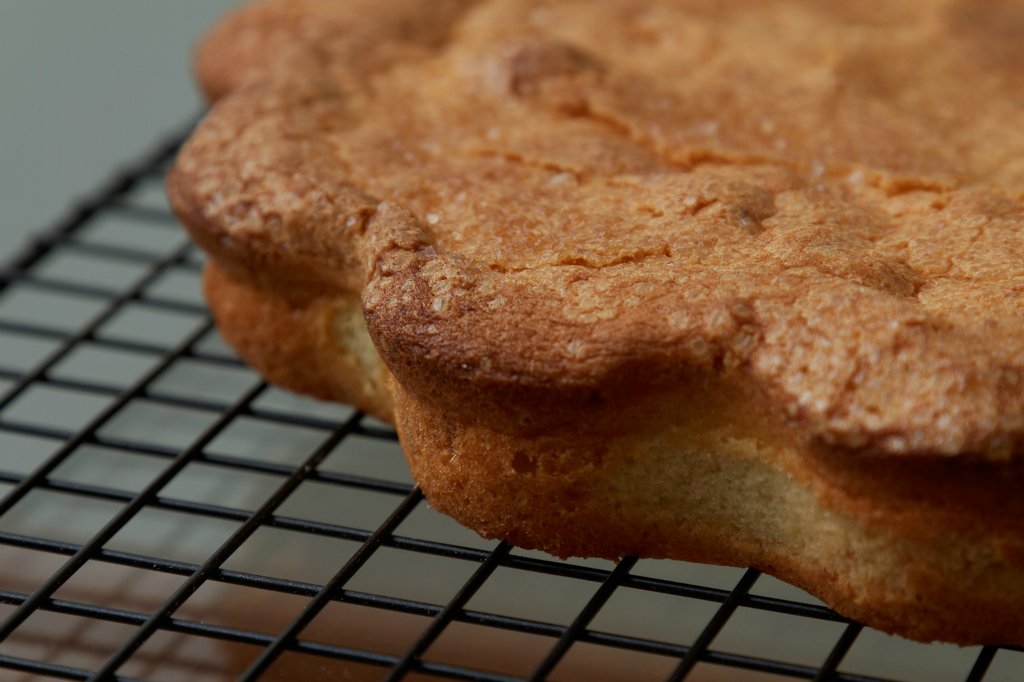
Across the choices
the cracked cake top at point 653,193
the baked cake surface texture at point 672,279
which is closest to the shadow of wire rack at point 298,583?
the baked cake surface texture at point 672,279

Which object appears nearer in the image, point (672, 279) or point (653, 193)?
point (672, 279)

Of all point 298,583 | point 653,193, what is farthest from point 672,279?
point 298,583

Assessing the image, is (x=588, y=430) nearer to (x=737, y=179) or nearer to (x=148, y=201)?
(x=737, y=179)

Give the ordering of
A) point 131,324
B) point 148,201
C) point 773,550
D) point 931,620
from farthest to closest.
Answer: point 148,201, point 131,324, point 773,550, point 931,620

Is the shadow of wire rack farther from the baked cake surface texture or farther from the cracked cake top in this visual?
the cracked cake top

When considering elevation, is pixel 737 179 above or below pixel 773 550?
above

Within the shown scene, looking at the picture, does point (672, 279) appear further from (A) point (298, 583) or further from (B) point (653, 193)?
(A) point (298, 583)

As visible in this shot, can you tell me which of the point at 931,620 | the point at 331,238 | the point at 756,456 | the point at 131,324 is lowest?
the point at 131,324

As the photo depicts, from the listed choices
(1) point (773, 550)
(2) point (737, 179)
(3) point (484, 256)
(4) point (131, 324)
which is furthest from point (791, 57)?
(4) point (131, 324)

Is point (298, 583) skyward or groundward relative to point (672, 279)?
groundward
